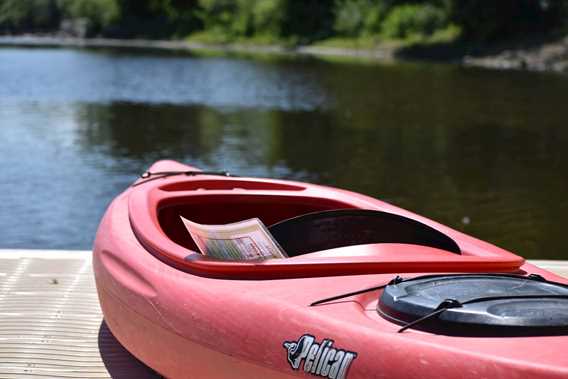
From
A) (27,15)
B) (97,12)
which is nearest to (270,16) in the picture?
(97,12)

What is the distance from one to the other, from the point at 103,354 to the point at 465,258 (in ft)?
5.75

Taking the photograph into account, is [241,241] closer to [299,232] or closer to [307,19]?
[299,232]

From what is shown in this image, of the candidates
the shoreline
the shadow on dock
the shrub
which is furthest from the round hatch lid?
the shrub

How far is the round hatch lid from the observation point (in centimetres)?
259

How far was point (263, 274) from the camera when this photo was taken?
323cm

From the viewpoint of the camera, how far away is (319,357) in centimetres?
272

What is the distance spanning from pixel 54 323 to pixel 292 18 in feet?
160

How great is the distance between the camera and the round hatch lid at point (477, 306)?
2.59m

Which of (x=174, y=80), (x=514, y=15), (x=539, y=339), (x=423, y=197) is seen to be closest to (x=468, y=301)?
(x=539, y=339)

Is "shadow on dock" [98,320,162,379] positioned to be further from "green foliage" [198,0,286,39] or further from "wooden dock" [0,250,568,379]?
"green foliage" [198,0,286,39]

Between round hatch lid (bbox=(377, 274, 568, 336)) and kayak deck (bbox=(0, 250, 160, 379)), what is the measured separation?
1.42m

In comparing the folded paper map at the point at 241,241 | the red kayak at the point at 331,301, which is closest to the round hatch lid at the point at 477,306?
the red kayak at the point at 331,301

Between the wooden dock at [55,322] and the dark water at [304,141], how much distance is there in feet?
9.43

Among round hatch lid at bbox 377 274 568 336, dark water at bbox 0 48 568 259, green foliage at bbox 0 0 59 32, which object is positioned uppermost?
round hatch lid at bbox 377 274 568 336
